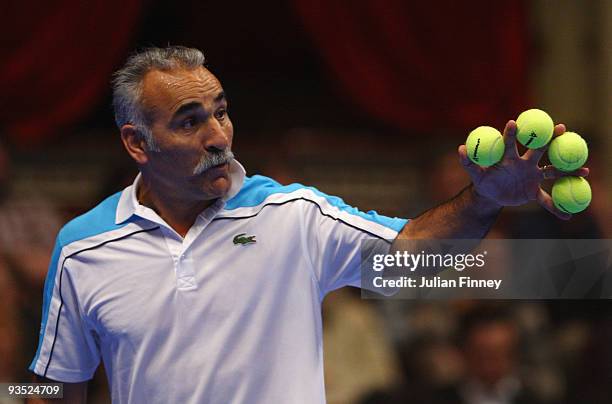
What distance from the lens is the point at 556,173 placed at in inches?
65.6

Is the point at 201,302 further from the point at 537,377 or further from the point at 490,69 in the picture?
the point at 490,69

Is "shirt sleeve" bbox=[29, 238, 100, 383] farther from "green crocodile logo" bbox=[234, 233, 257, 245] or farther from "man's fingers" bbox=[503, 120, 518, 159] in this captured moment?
"man's fingers" bbox=[503, 120, 518, 159]

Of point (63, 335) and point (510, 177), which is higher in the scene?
point (510, 177)

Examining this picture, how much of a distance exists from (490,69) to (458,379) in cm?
107

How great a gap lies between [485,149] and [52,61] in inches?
85.0

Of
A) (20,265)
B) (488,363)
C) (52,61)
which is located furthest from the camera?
(52,61)

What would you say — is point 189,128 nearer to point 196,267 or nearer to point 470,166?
point 196,267

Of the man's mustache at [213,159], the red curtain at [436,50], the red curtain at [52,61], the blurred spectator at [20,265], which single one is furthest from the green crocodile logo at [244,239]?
the red curtain at [436,50]

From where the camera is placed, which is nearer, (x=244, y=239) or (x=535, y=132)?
(x=535, y=132)

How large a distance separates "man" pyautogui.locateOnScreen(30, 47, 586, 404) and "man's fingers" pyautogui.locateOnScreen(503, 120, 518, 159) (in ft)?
0.58

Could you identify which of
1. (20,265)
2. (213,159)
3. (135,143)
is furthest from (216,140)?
(20,265)

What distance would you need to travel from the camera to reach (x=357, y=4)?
3480mm

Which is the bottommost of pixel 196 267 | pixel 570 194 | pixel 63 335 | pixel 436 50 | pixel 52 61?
pixel 63 335

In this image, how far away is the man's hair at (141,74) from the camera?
183 centimetres
